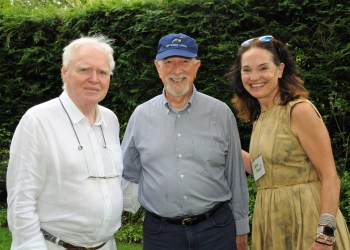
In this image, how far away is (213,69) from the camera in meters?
6.29

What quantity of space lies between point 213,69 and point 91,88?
3.44 metres

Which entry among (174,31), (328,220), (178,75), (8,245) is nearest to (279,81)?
(178,75)

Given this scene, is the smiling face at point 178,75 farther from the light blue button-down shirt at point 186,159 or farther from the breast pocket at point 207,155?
the breast pocket at point 207,155

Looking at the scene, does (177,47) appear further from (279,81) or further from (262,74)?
(279,81)

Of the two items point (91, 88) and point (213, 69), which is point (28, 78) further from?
point (91, 88)

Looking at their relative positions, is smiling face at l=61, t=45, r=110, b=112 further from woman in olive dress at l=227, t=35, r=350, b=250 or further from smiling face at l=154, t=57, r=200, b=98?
woman in olive dress at l=227, t=35, r=350, b=250

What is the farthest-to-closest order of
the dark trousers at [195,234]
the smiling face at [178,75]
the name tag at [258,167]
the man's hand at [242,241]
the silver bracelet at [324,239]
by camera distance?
the man's hand at [242,241]
the smiling face at [178,75]
the dark trousers at [195,234]
the name tag at [258,167]
the silver bracelet at [324,239]

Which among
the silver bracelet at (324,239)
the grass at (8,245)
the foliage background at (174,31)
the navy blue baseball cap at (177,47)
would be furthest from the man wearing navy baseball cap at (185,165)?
the grass at (8,245)

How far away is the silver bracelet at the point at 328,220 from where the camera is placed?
2922 millimetres

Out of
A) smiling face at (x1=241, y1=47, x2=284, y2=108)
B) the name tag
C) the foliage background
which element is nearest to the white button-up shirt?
the name tag

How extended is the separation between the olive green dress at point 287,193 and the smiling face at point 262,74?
0.43ft

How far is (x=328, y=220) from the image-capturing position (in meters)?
2.93

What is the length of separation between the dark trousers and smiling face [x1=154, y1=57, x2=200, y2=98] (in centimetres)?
94

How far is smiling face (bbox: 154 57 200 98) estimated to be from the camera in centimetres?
349
